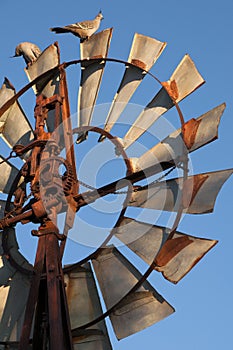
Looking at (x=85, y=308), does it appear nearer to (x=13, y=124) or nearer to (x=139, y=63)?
(x=13, y=124)

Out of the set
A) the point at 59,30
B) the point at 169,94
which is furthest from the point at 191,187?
the point at 59,30

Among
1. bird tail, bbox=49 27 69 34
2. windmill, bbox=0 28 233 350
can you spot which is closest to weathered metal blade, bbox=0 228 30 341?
windmill, bbox=0 28 233 350

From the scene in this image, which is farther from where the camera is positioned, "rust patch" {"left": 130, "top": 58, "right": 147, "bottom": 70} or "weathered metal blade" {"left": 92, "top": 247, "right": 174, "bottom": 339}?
"rust patch" {"left": 130, "top": 58, "right": 147, "bottom": 70}

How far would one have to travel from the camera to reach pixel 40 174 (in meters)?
5.36

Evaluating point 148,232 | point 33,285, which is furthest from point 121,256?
point 33,285

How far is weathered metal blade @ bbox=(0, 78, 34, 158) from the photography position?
643 centimetres

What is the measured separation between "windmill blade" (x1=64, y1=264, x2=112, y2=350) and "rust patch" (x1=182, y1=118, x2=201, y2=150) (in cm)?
130

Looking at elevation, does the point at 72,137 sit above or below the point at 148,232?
above

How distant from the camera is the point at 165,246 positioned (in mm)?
5035

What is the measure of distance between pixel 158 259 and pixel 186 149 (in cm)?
84

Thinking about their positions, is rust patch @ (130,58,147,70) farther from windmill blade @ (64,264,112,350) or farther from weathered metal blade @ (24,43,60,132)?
windmill blade @ (64,264,112,350)

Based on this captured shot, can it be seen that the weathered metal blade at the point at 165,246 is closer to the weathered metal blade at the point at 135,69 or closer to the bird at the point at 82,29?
the weathered metal blade at the point at 135,69

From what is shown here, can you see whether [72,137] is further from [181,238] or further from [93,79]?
[181,238]

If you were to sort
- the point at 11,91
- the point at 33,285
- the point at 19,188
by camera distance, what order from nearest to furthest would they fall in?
1. the point at 33,285
2. the point at 19,188
3. the point at 11,91
